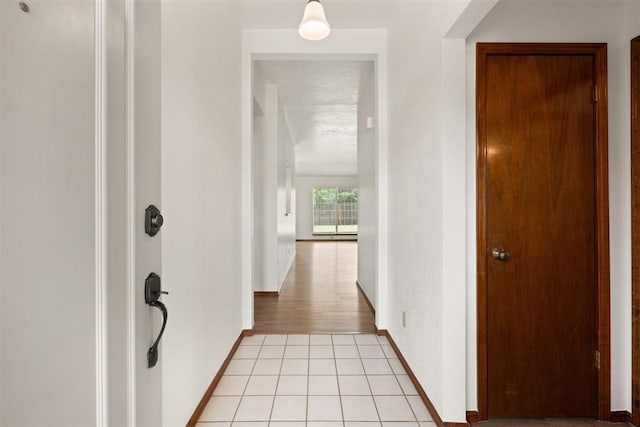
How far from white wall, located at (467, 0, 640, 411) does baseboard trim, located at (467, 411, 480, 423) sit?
0.04 m

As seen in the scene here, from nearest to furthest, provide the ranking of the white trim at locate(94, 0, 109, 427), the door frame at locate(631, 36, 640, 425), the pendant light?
the white trim at locate(94, 0, 109, 427)
the door frame at locate(631, 36, 640, 425)
the pendant light

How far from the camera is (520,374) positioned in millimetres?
2004

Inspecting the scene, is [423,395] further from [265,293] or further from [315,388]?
[265,293]

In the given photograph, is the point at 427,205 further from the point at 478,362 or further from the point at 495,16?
the point at 495,16

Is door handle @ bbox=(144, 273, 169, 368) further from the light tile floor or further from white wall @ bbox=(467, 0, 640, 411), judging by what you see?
white wall @ bbox=(467, 0, 640, 411)

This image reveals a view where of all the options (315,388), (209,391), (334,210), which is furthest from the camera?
(334,210)

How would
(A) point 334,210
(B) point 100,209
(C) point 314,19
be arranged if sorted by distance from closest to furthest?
(B) point 100,209, (C) point 314,19, (A) point 334,210

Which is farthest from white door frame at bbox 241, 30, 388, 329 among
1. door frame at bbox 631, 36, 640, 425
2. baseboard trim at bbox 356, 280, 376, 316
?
door frame at bbox 631, 36, 640, 425

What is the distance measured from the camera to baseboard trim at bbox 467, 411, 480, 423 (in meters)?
1.96

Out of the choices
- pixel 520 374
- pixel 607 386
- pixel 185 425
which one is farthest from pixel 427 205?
pixel 185 425

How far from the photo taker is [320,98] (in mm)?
5090

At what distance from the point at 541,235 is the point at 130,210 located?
2130mm

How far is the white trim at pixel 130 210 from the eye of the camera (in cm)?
75

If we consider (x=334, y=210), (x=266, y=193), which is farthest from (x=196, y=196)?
(x=334, y=210)
